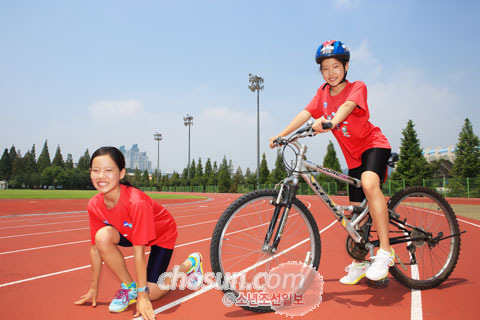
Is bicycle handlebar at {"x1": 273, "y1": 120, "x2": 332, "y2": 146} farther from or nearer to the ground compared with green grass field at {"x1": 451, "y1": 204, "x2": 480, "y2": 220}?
farther from the ground

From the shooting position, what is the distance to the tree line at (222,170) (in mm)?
36219

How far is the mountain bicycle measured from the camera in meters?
2.45

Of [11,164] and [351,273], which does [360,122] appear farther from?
[11,164]

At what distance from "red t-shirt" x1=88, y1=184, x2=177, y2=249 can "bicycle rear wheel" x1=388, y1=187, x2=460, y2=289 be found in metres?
2.21

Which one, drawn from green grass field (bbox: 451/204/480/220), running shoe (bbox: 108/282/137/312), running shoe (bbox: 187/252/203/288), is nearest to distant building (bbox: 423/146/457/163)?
green grass field (bbox: 451/204/480/220)

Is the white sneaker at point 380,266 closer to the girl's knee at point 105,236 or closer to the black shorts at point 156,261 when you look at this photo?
the black shorts at point 156,261

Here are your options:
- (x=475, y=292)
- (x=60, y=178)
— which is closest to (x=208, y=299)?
(x=475, y=292)

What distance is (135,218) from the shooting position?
2373 mm

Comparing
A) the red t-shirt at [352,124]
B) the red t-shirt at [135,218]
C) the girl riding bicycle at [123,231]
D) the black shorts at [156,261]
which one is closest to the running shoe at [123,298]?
the girl riding bicycle at [123,231]

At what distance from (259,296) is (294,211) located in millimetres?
789

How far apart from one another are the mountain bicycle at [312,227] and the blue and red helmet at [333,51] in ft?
2.52

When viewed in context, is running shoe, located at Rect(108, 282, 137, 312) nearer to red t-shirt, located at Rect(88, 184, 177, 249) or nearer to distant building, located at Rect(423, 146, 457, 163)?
red t-shirt, located at Rect(88, 184, 177, 249)

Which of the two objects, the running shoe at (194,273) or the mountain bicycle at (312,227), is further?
the running shoe at (194,273)

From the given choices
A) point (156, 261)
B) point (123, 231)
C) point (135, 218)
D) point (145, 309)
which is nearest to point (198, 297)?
point (156, 261)
